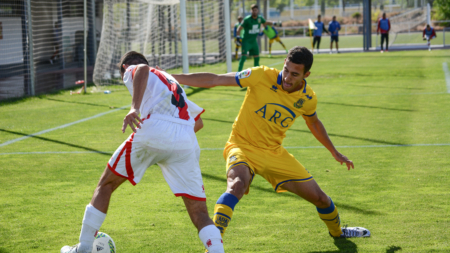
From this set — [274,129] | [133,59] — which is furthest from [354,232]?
[133,59]

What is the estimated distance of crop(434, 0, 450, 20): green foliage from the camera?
35.7m

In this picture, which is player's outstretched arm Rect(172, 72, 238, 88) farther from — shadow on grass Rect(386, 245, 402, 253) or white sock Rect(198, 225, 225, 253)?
shadow on grass Rect(386, 245, 402, 253)

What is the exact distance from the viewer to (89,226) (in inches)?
126

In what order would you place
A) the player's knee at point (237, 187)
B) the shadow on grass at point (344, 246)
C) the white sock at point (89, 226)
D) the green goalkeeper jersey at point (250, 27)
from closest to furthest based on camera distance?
the white sock at point (89, 226), the player's knee at point (237, 187), the shadow on grass at point (344, 246), the green goalkeeper jersey at point (250, 27)

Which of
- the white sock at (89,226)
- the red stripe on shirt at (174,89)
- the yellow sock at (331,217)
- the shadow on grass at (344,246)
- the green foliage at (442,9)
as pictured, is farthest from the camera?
the green foliage at (442,9)

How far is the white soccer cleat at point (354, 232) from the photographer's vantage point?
3.93 meters

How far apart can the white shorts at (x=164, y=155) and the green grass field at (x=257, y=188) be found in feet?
2.39

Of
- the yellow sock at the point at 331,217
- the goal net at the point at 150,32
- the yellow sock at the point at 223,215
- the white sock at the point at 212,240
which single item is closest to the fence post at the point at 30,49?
the goal net at the point at 150,32

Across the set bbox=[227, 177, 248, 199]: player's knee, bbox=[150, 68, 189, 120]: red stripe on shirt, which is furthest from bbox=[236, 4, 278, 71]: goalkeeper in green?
bbox=[150, 68, 189, 120]: red stripe on shirt

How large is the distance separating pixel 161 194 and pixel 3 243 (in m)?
1.73

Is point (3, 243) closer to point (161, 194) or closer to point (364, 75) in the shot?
point (161, 194)

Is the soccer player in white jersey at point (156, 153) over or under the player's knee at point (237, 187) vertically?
over

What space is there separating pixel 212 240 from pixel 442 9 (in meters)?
37.9

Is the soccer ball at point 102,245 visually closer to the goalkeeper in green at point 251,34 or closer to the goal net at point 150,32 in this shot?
the goal net at point 150,32
